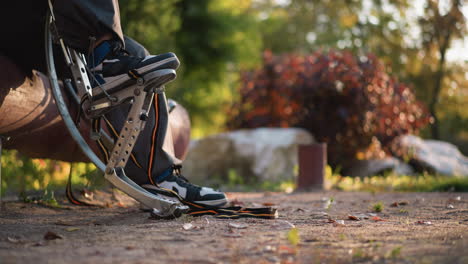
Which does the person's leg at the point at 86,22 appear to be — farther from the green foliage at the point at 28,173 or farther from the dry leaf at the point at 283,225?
the green foliage at the point at 28,173

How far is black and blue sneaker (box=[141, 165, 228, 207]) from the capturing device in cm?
241

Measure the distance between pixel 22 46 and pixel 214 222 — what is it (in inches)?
46.0

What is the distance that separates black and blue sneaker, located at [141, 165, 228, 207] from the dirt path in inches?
5.9

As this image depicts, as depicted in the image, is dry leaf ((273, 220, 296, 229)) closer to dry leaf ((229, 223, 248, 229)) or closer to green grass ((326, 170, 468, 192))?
dry leaf ((229, 223, 248, 229))

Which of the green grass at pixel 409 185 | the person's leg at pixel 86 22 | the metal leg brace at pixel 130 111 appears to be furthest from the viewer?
the green grass at pixel 409 185

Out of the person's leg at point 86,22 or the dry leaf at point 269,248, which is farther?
the person's leg at point 86,22

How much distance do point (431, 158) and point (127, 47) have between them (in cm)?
548

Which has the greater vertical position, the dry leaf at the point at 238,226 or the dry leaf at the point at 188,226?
the dry leaf at the point at 188,226

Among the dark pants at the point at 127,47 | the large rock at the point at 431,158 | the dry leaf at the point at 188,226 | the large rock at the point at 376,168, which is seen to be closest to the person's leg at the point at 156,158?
the dark pants at the point at 127,47

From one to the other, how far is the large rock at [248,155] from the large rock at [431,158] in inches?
55.1

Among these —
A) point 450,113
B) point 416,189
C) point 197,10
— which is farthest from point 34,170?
point 450,113

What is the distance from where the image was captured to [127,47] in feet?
8.30

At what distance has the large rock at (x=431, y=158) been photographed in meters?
6.78

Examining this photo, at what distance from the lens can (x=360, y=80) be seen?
6.72 metres
